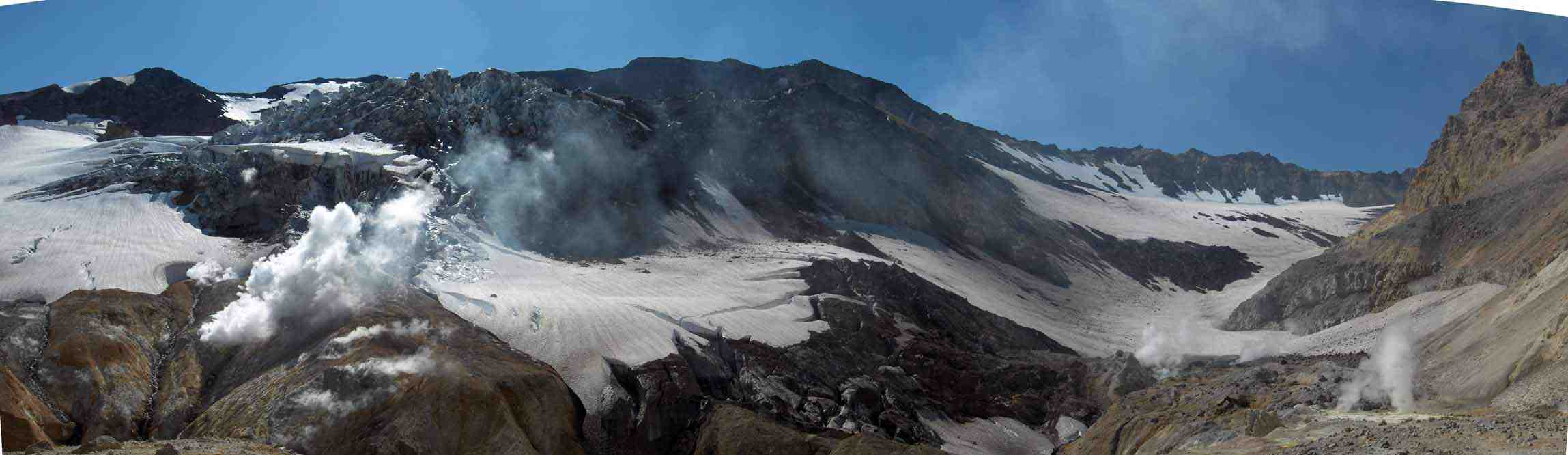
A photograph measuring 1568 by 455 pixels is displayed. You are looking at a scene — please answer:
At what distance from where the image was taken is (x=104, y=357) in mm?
19266

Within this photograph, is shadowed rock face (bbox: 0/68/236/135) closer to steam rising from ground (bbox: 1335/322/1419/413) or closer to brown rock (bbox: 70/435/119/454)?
brown rock (bbox: 70/435/119/454)

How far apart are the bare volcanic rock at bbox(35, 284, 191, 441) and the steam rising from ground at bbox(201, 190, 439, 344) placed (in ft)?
4.66

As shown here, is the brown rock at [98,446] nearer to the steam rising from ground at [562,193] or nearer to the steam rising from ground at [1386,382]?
the steam rising from ground at [1386,382]

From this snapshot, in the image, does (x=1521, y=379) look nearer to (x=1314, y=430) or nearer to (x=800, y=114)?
(x=1314, y=430)

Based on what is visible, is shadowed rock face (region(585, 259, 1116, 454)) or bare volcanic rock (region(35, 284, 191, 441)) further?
shadowed rock face (region(585, 259, 1116, 454))

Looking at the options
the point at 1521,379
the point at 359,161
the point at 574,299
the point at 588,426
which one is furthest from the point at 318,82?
the point at 1521,379

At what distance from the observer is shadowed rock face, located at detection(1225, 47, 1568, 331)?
33.2 meters

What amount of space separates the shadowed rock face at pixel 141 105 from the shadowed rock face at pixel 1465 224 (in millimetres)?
76606

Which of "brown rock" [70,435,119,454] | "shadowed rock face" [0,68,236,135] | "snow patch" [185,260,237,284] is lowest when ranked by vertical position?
"snow patch" [185,260,237,284]

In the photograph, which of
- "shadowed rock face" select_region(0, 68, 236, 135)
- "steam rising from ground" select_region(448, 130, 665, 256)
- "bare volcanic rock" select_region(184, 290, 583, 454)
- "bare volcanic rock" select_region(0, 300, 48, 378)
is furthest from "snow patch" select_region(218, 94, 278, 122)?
"bare volcanic rock" select_region(184, 290, 583, 454)

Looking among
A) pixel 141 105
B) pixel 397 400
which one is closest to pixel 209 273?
pixel 397 400

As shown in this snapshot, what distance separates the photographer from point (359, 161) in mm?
41500

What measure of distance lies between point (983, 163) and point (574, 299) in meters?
74.0

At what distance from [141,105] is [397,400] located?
226 feet
